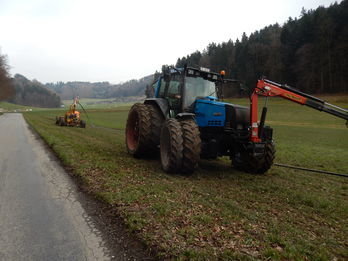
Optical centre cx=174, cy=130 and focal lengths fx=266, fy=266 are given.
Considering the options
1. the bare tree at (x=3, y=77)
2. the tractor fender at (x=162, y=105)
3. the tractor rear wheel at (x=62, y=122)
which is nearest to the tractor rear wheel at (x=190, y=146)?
the tractor fender at (x=162, y=105)

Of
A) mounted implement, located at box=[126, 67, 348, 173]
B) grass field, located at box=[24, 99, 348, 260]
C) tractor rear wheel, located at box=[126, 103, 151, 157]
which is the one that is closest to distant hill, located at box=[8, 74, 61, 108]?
tractor rear wheel, located at box=[126, 103, 151, 157]

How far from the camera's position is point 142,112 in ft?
25.5

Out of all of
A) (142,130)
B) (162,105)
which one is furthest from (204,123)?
(142,130)

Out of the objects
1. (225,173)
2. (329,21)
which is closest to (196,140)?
(225,173)

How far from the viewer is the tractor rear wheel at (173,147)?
6.00 m

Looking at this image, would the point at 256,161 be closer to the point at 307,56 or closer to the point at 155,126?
the point at 155,126

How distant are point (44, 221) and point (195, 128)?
3.51m

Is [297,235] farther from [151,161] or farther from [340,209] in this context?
[151,161]

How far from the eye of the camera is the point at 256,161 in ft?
22.3

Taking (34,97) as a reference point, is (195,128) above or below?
below

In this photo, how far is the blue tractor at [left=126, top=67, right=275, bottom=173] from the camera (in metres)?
6.07

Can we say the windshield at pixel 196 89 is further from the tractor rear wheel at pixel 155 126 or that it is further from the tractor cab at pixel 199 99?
the tractor rear wheel at pixel 155 126

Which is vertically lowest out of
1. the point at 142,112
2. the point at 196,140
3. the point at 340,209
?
the point at 340,209

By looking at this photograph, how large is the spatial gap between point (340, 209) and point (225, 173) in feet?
9.13
